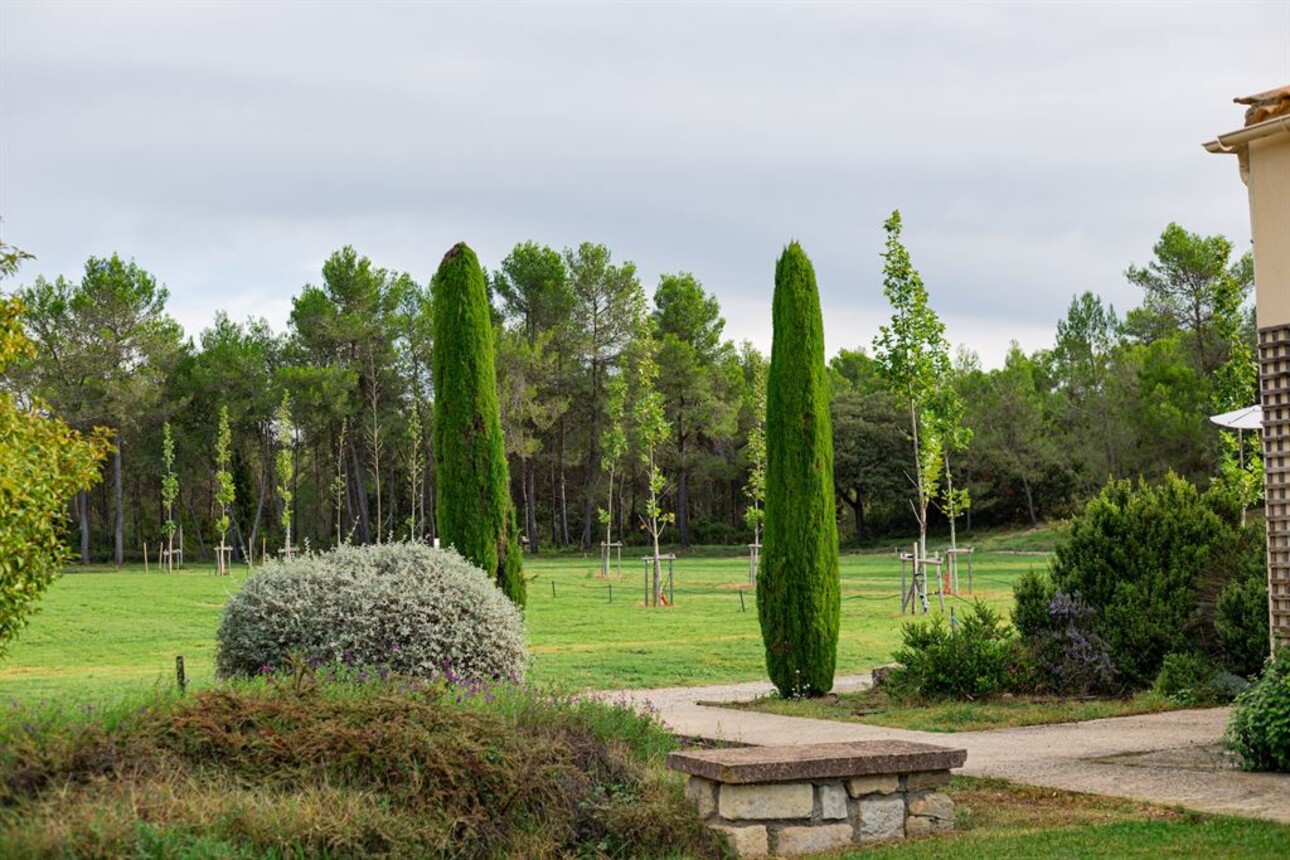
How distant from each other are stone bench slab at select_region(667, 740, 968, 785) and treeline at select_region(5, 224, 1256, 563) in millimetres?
45202

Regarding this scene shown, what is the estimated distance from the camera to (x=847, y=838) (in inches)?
266

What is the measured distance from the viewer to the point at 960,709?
11953 millimetres

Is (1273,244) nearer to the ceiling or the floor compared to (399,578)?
nearer to the ceiling

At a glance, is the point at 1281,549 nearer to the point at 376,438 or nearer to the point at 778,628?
the point at 778,628

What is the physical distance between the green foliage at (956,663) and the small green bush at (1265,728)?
4.17m

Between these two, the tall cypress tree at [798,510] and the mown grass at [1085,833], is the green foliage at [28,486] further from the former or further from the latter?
the tall cypress tree at [798,510]

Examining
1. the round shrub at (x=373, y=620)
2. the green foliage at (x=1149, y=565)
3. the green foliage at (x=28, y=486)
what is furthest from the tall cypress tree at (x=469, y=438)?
the green foliage at (x=1149, y=565)

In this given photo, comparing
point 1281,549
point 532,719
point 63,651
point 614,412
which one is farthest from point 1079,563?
point 614,412

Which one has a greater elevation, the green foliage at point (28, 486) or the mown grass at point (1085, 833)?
the green foliage at point (28, 486)

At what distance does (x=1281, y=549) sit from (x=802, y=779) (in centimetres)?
466

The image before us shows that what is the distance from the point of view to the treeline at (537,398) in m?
54.9

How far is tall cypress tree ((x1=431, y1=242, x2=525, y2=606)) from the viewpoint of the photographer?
45.4 ft

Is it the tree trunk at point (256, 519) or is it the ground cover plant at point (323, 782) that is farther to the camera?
the tree trunk at point (256, 519)

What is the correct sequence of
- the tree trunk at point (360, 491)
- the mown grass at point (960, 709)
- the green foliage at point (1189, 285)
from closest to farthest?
the mown grass at point (960, 709) → the green foliage at point (1189, 285) → the tree trunk at point (360, 491)
